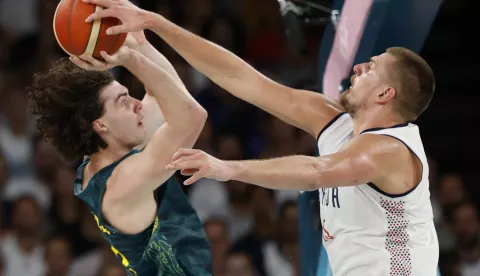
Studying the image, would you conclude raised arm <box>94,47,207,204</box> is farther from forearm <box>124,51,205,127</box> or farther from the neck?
the neck

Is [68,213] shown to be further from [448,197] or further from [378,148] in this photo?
[378,148]

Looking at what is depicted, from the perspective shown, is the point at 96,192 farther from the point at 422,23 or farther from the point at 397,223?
the point at 422,23

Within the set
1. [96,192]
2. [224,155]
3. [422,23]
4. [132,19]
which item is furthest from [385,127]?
[224,155]

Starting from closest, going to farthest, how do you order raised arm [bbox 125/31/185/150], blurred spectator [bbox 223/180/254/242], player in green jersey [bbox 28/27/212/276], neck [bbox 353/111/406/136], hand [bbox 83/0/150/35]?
hand [bbox 83/0/150/35], neck [bbox 353/111/406/136], player in green jersey [bbox 28/27/212/276], raised arm [bbox 125/31/185/150], blurred spectator [bbox 223/180/254/242]

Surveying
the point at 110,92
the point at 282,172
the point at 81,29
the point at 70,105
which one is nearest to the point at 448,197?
the point at 110,92

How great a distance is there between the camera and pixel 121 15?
3322 millimetres

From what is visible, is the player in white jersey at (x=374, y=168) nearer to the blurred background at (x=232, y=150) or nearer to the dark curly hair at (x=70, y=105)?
the dark curly hair at (x=70, y=105)

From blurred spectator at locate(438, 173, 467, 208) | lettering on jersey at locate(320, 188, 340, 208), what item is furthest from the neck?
blurred spectator at locate(438, 173, 467, 208)

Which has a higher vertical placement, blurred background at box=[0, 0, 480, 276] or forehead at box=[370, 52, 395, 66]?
forehead at box=[370, 52, 395, 66]

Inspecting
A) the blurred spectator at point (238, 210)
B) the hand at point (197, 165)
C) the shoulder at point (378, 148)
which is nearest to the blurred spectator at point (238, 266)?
the blurred spectator at point (238, 210)

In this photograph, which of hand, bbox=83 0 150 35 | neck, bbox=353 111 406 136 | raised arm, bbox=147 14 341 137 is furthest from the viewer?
raised arm, bbox=147 14 341 137

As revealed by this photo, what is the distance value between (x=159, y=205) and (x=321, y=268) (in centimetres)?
97

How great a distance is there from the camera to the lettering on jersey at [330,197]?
3503mm

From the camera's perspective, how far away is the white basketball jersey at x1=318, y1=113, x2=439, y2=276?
3338mm
